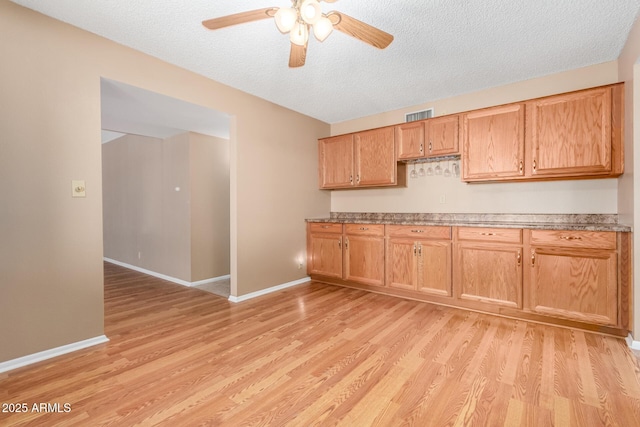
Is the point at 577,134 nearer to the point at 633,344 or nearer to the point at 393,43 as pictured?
the point at 633,344

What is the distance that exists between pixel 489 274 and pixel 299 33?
276 cm

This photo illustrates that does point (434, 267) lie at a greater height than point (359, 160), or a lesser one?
lesser

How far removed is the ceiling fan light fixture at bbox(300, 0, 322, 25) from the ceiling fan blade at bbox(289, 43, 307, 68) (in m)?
0.27

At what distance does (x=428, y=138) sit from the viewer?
3.58 m

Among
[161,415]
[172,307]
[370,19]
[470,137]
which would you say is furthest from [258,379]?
[470,137]

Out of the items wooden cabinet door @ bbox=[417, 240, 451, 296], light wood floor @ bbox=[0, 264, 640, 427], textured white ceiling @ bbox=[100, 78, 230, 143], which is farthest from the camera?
wooden cabinet door @ bbox=[417, 240, 451, 296]

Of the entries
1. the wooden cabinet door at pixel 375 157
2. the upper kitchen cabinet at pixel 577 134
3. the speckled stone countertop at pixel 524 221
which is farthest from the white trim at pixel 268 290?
the upper kitchen cabinet at pixel 577 134

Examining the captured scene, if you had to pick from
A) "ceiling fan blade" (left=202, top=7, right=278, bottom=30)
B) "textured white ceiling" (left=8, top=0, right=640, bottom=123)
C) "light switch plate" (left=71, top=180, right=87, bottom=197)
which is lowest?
"light switch plate" (left=71, top=180, right=87, bottom=197)

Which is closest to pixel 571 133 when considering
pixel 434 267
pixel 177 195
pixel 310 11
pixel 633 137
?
pixel 633 137

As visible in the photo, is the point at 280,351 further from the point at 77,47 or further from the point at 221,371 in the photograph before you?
the point at 77,47

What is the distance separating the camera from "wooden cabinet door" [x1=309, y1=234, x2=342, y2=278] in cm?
404

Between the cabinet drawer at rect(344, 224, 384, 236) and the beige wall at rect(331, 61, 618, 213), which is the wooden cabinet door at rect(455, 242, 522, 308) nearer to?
the beige wall at rect(331, 61, 618, 213)

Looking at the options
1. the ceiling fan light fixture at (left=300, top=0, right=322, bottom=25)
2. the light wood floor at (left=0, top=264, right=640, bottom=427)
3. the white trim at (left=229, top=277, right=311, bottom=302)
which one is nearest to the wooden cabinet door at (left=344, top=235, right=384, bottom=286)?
the white trim at (left=229, top=277, right=311, bottom=302)

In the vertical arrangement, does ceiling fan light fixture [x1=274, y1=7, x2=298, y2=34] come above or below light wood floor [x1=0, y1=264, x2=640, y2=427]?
above
